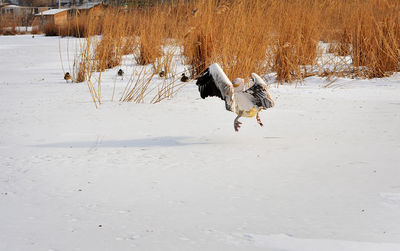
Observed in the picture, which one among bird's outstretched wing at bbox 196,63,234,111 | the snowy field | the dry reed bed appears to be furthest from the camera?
the dry reed bed

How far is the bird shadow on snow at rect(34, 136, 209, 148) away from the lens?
2.63 m

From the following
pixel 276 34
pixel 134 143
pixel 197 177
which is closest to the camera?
pixel 197 177

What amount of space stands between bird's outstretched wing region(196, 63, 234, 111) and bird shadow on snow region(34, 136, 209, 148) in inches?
13.9

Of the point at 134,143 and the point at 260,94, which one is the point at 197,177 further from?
the point at 134,143

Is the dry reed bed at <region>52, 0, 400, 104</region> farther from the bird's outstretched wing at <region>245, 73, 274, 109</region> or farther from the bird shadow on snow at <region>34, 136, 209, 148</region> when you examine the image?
the bird's outstretched wing at <region>245, 73, 274, 109</region>

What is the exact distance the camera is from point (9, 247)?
1.40 m

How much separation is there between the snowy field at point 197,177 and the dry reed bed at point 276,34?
2.91ft

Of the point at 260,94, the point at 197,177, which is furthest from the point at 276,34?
the point at 197,177

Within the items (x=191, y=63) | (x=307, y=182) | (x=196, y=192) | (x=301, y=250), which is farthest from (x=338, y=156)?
(x=191, y=63)

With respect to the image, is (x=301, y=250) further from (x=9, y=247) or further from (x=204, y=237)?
(x=9, y=247)

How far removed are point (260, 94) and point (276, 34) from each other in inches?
111

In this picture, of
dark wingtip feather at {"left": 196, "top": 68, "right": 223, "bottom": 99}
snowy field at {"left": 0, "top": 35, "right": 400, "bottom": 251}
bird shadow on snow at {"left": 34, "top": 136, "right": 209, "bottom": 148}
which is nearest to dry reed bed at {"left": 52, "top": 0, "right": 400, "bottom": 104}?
snowy field at {"left": 0, "top": 35, "right": 400, "bottom": 251}

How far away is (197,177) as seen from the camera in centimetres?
206

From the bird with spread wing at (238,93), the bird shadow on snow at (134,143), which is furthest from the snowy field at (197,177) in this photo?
the bird with spread wing at (238,93)
